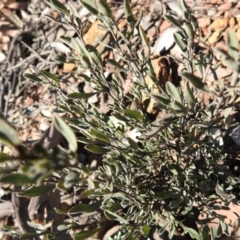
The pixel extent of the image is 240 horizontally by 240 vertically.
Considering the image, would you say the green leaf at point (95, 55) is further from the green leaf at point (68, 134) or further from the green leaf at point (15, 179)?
the green leaf at point (15, 179)

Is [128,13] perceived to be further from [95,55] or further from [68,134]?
[68,134]

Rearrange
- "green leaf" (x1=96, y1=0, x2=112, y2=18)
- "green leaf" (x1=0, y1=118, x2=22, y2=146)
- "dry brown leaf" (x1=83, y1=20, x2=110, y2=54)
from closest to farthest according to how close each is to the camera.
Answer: "green leaf" (x1=0, y1=118, x2=22, y2=146), "green leaf" (x1=96, y1=0, x2=112, y2=18), "dry brown leaf" (x1=83, y1=20, x2=110, y2=54)

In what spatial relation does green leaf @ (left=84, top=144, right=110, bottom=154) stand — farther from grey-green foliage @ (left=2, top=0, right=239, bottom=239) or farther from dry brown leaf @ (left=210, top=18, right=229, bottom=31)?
dry brown leaf @ (left=210, top=18, right=229, bottom=31)

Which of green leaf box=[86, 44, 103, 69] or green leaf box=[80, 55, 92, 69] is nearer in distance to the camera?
green leaf box=[80, 55, 92, 69]

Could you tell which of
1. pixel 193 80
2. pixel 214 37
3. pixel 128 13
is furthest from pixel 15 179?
pixel 214 37

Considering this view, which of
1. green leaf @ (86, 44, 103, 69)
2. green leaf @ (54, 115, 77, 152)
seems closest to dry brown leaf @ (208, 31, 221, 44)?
green leaf @ (86, 44, 103, 69)

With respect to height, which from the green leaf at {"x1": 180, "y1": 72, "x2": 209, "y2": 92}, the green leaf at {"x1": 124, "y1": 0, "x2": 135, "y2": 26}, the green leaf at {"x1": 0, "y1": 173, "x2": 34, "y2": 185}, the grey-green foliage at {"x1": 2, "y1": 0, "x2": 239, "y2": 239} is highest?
the green leaf at {"x1": 124, "y1": 0, "x2": 135, "y2": 26}

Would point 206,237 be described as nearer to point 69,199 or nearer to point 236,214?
point 236,214

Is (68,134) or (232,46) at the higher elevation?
(232,46)

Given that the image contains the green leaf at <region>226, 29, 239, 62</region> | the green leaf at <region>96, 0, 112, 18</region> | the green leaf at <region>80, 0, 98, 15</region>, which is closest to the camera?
the green leaf at <region>226, 29, 239, 62</region>
